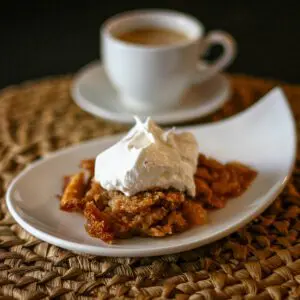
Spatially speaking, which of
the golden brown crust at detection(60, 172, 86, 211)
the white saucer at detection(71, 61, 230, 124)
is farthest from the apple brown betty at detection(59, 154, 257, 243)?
the white saucer at detection(71, 61, 230, 124)

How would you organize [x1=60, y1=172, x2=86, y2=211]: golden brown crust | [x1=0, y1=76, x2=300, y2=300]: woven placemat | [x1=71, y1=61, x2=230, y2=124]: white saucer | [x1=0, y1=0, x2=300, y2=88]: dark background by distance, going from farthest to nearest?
[x1=0, y1=0, x2=300, y2=88]: dark background
[x1=71, y1=61, x2=230, y2=124]: white saucer
[x1=60, y1=172, x2=86, y2=211]: golden brown crust
[x1=0, y1=76, x2=300, y2=300]: woven placemat

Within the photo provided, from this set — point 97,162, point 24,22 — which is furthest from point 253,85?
point 24,22

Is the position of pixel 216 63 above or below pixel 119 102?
above

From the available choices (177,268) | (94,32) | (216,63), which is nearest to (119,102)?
(216,63)

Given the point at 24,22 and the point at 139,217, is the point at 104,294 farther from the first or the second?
the point at 24,22

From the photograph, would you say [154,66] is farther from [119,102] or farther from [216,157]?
[216,157]

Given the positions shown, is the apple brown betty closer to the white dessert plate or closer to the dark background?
the white dessert plate

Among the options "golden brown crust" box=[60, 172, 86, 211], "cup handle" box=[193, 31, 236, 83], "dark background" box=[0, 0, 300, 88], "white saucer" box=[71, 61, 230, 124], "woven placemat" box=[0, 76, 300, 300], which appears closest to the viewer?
"woven placemat" box=[0, 76, 300, 300]
